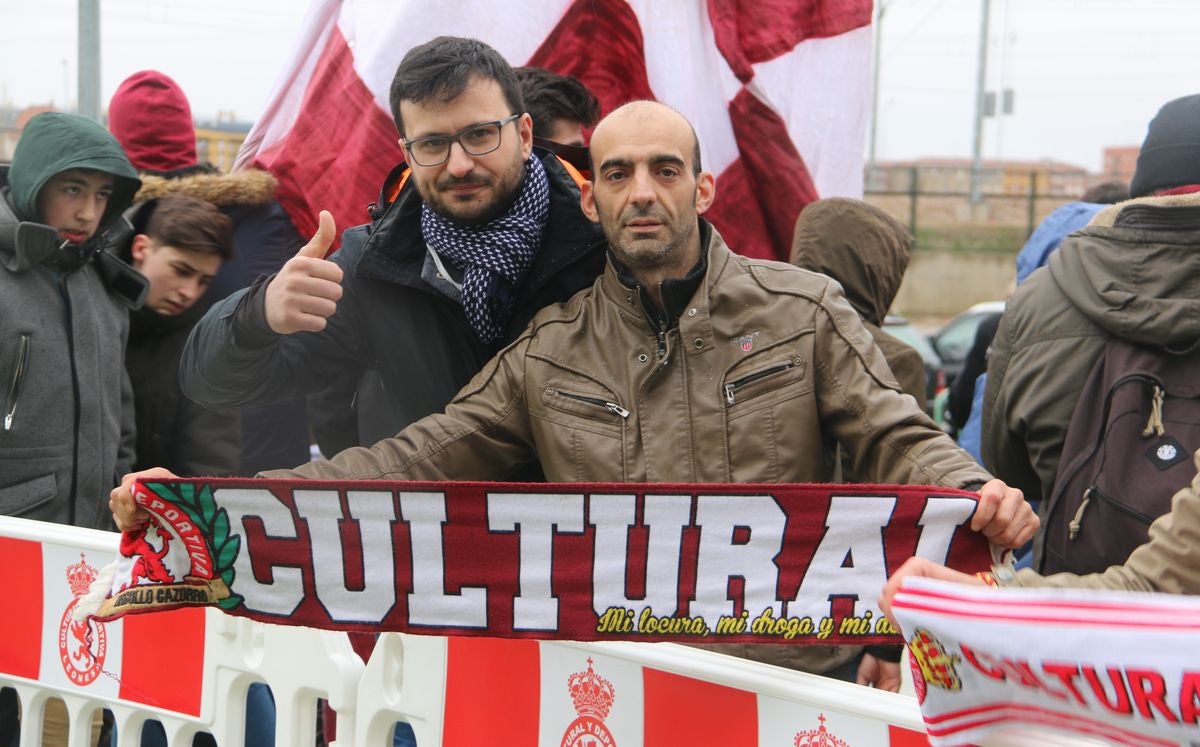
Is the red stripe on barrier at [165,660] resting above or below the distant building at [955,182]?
below

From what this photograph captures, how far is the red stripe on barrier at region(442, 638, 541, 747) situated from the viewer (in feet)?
8.97

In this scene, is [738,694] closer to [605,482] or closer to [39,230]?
[605,482]

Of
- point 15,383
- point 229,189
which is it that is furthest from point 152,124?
point 15,383

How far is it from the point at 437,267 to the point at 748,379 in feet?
2.90

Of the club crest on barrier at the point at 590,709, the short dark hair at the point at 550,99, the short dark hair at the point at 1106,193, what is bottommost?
the club crest on barrier at the point at 590,709

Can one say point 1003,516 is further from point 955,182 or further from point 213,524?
point 955,182

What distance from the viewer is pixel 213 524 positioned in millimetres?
2807

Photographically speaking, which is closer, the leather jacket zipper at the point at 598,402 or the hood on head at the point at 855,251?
the leather jacket zipper at the point at 598,402

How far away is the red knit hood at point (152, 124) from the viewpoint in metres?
4.77

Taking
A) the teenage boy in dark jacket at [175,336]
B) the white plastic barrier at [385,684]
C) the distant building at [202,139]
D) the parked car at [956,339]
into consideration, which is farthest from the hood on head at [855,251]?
the parked car at [956,339]

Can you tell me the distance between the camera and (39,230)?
376 centimetres

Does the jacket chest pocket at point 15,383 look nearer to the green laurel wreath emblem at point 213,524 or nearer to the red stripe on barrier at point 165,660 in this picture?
the red stripe on barrier at point 165,660

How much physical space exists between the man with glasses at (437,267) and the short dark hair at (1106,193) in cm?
267

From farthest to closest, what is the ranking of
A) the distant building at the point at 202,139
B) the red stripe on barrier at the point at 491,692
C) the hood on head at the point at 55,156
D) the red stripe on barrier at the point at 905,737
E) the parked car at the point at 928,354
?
the parked car at the point at 928,354, the distant building at the point at 202,139, the hood on head at the point at 55,156, the red stripe on barrier at the point at 491,692, the red stripe on barrier at the point at 905,737
